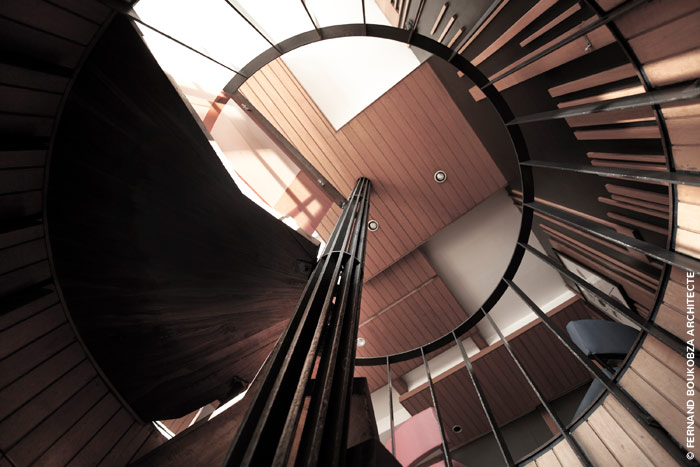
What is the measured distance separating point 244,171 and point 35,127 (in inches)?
96.6

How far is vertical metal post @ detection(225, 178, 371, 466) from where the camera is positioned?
2.31 feet

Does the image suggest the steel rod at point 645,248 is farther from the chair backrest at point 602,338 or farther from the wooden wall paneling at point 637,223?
the wooden wall paneling at point 637,223

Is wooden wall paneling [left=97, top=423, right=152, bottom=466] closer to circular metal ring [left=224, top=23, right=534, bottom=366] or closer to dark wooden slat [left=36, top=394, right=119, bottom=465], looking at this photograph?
dark wooden slat [left=36, top=394, right=119, bottom=465]

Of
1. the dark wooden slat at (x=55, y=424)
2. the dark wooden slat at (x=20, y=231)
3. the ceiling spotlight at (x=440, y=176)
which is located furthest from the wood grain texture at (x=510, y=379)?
the dark wooden slat at (x=20, y=231)

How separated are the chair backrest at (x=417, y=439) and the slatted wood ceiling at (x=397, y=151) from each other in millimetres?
2281

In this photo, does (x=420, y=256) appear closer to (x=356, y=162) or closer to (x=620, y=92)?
(x=356, y=162)

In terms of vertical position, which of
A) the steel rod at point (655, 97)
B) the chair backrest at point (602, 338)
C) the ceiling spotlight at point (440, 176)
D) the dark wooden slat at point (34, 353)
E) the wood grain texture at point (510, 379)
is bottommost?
the dark wooden slat at point (34, 353)

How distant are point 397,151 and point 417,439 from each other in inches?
131

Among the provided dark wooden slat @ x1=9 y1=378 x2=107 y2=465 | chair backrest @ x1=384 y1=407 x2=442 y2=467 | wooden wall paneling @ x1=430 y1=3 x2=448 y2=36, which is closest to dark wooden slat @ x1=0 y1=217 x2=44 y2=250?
dark wooden slat @ x1=9 y1=378 x2=107 y2=465

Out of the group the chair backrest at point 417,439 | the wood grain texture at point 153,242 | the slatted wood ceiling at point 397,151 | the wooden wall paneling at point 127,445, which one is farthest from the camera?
the slatted wood ceiling at point 397,151

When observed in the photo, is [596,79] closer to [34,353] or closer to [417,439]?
[417,439]

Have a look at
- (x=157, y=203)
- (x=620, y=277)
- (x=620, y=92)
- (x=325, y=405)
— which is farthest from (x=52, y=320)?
(x=620, y=277)

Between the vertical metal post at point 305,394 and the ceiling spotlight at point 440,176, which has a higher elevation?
the ceiling spotlight at point 440,176

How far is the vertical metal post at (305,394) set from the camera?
27.7 inches
